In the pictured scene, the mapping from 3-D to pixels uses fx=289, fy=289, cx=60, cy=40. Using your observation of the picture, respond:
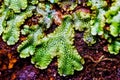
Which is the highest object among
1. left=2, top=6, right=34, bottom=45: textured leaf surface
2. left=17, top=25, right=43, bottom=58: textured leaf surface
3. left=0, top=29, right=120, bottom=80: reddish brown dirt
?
left=2, top=6, right=34, bottom=45: textured leaf surface

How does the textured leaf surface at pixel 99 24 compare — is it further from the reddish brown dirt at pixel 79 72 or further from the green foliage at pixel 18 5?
the green foliage at pixel 18 5

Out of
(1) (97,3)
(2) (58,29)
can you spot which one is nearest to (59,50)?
(2) (58,29)

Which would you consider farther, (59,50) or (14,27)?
(14,27)

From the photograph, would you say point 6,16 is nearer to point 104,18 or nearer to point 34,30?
point 34,30

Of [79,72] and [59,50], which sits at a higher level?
[59,50]

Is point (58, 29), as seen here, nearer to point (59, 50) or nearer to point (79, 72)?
point (59, 50)

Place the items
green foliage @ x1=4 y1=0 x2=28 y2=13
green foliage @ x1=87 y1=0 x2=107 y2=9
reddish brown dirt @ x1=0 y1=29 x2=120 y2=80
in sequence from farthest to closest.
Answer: green foliage @ x1=4 y1=0 x2=28 y2=13, green foliage @ x1=87 y1=0 x2=107 y2=9, reddish brown dirt @ x1=0 y1=29 x2=120 y2=80

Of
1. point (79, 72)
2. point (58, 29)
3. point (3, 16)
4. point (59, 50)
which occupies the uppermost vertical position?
point (3, 16)

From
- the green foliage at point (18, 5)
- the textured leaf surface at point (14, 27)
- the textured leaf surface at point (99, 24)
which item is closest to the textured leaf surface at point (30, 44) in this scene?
the textured leaf surface at point (14, 27)

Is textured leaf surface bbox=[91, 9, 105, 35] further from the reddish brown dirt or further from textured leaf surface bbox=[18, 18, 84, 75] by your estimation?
textured leaf surface bbox=[18, 18, 84, 75]

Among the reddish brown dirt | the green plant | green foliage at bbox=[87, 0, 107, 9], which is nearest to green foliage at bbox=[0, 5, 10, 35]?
the green plant

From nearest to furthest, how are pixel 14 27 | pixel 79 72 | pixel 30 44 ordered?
pixel 79 72
pixel 30 44
pixel 14 27

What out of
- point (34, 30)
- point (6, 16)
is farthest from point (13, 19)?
point (34, 30)
